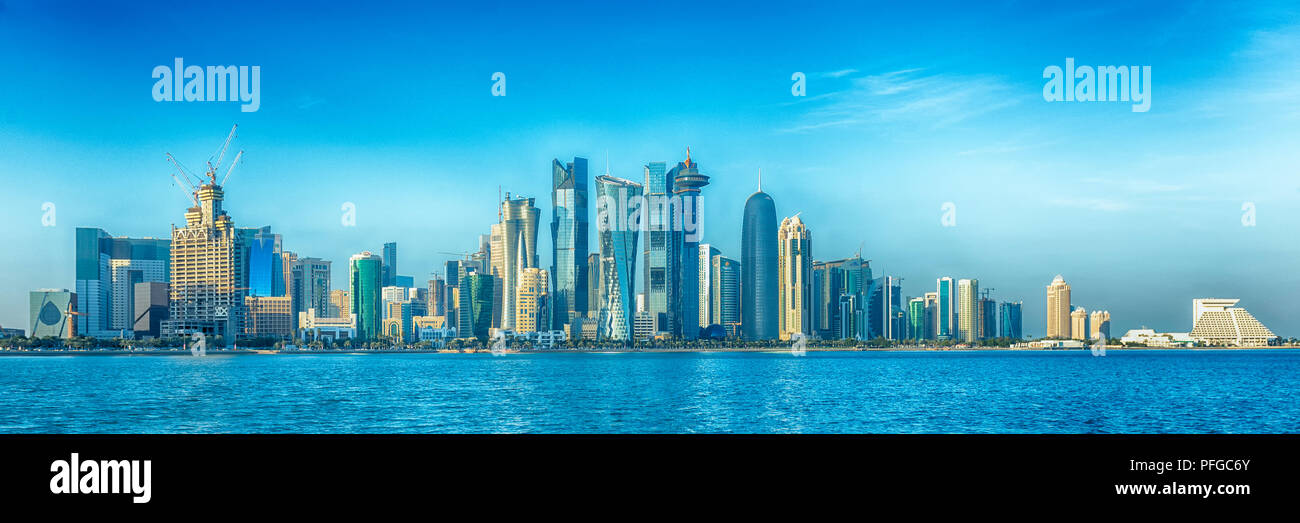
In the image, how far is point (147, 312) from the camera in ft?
578

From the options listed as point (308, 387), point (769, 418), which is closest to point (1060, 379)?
point (769, 418)

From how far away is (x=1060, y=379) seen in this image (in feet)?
240

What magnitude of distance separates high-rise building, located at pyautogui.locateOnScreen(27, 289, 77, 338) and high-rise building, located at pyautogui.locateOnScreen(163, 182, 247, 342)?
18.4m

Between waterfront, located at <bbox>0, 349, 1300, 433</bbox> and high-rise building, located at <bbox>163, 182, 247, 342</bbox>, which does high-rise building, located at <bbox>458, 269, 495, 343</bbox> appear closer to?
high-rise building, located at <bbox>163, 182, 247, 342</bbox>

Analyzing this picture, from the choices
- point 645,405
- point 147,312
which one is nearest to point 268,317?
point 147,312

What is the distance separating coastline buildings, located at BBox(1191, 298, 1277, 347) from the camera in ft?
643

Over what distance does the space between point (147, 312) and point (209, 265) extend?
18.1m

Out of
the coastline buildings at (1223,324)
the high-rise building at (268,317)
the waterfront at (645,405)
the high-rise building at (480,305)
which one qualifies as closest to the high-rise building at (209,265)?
the high-rise building at (268,317)

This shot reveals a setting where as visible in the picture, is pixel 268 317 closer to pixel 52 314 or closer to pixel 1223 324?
pixel 52 314

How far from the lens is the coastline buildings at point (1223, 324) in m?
196

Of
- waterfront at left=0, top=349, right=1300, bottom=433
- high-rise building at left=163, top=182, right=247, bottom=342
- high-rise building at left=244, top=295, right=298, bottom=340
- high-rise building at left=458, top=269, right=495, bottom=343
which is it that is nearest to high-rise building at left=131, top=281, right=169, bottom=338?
high-rise building at left=163, top=182, right=247, bottom=342

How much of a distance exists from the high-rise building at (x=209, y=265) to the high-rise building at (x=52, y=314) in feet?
60.3
